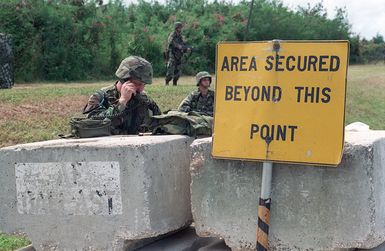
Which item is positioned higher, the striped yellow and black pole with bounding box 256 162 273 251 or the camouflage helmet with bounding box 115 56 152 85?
the camouflage helmet with bounding box 115 56 152 85

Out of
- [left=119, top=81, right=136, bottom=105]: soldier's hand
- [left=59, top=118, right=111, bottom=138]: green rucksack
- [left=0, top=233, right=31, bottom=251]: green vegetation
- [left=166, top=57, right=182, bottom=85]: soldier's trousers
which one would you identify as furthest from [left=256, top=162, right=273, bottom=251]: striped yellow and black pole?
[left=166, top=57, right=182, bottom=85]: soldier's trousers

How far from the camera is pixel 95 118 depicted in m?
4.47

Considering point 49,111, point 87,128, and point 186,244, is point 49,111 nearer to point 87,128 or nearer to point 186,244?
point 87,128

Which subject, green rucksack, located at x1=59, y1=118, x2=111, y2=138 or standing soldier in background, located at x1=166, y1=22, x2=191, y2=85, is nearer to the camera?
green rucksack, located at x1=59, y1=118, x2=111, y2=138

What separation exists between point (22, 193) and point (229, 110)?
1.43 meters

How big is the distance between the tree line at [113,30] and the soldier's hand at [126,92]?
58.8 feet

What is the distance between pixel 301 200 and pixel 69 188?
4.48 feet

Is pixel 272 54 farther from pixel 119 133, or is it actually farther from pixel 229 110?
pixel 119 133

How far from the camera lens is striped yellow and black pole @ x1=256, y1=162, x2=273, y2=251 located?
3.30 metres

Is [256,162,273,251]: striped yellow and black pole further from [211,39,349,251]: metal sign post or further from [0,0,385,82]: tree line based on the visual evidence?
[0,0,385,82]: tree line

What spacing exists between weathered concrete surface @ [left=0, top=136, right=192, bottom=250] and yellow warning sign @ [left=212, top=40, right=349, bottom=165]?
49cm

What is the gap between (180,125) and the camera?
4195 mm

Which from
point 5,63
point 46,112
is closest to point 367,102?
point 5,63

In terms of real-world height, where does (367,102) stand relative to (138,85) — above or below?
below
